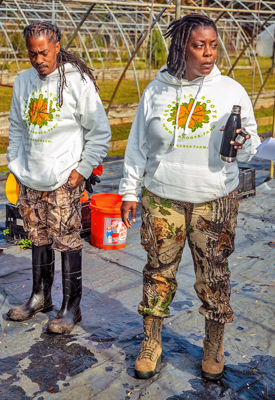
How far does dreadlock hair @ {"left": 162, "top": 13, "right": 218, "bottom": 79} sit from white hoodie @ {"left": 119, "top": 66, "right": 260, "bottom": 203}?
4 centimetres

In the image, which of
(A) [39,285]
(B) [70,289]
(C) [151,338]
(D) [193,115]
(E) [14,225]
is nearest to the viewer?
(D) [193,115]

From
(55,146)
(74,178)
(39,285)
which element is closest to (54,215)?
(74,178)

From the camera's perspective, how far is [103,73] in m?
16.0

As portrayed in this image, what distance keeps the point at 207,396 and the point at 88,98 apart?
5.22 feet

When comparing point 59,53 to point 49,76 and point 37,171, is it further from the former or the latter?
point 37,171

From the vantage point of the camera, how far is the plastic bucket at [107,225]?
404cm

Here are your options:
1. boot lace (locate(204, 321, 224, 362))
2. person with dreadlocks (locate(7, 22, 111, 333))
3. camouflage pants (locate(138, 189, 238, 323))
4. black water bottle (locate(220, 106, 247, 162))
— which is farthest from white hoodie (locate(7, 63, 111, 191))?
boot lace (locate(204, 321, 224, 362))

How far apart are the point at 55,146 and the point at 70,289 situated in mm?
811

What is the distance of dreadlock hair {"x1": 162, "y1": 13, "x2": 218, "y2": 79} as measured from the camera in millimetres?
2176

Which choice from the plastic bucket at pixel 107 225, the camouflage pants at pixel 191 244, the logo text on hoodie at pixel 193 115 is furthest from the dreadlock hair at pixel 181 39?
the plastic bucket at pixel 107 225

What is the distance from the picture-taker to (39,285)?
9.84 ft

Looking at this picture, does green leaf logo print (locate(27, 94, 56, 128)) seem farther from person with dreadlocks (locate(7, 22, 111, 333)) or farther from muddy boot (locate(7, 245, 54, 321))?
muddy boot (locate(7, 245, 54, 321))

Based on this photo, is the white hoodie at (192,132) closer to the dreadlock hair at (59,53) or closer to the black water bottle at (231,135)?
the black water bottle at (231,135)

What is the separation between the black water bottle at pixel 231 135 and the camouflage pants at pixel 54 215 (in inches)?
39.1
